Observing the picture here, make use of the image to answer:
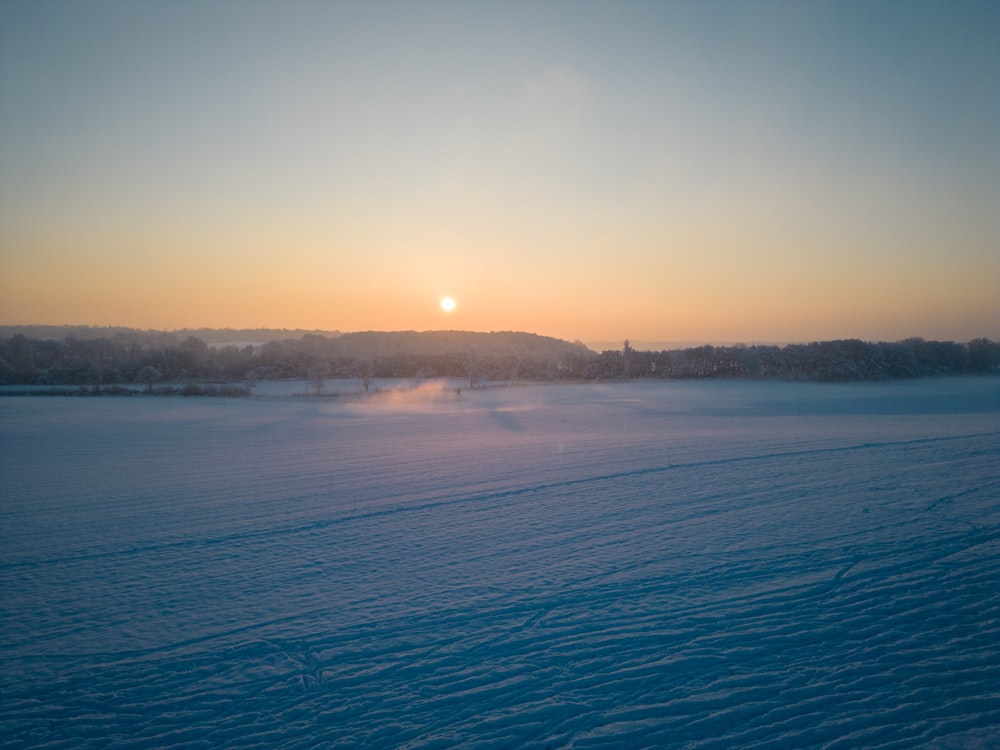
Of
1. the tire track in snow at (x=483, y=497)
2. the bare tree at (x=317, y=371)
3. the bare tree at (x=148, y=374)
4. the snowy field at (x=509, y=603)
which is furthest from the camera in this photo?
the bare tree at (x=148, y=374)

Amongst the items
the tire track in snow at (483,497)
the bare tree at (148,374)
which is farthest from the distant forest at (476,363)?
the tire track in snow at (483,497)

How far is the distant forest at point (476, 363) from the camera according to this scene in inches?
2517

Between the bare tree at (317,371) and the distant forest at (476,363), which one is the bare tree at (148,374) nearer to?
the distant forest at (476,363)

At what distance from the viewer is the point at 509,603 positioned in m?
7.63

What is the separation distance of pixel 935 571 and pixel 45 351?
93804 mm

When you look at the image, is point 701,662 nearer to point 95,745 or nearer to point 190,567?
point 95,745

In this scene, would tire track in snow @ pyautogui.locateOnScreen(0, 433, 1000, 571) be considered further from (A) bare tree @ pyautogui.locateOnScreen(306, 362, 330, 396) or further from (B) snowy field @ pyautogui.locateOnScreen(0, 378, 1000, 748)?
(A) bare tree @ pyautogui.locateOnScreen(306, 362, 330, 396)

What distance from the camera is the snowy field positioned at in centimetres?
520

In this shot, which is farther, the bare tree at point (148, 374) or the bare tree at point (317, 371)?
the bare tree at point (148, 374)

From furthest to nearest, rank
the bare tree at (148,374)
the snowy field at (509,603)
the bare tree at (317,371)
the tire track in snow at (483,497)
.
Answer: the bare tree at (148,374) → the bare tree at (317,371) → the tire track in snow at (483,497) → the snowy field at (509,603)

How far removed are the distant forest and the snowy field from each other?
45.7 meters

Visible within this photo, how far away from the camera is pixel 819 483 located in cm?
1414

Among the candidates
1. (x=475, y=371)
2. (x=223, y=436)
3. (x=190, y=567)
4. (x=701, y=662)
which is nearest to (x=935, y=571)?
(x=701, y=662)

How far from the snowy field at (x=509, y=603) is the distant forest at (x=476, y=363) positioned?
150 feet
